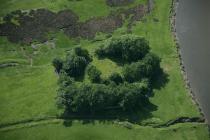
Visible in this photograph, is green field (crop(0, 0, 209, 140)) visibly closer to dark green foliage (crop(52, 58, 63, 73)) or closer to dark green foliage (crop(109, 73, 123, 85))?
dark green foliage (crop(52, 58, 63, 73))

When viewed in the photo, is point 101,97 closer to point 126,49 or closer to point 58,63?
point 58,63

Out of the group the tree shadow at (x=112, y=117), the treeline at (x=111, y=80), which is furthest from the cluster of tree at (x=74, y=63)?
the tree shadow at (x=112, y=117)

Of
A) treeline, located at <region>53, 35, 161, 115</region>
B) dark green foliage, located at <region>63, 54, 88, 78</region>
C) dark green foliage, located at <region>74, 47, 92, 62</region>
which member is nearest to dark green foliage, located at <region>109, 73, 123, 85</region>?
treeline, located at <region>53, 35, 161, 115</region>

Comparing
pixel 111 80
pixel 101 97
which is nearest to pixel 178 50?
pixel 111 80

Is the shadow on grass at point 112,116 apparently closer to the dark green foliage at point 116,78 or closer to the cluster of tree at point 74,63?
the dark green foliage at point 116,78

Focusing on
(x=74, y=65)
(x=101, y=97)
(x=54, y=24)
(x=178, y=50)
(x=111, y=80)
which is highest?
(x=54, y=24)

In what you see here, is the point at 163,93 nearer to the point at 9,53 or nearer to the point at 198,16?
the point at 198,16

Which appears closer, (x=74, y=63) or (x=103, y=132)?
(x=103, y=132)
